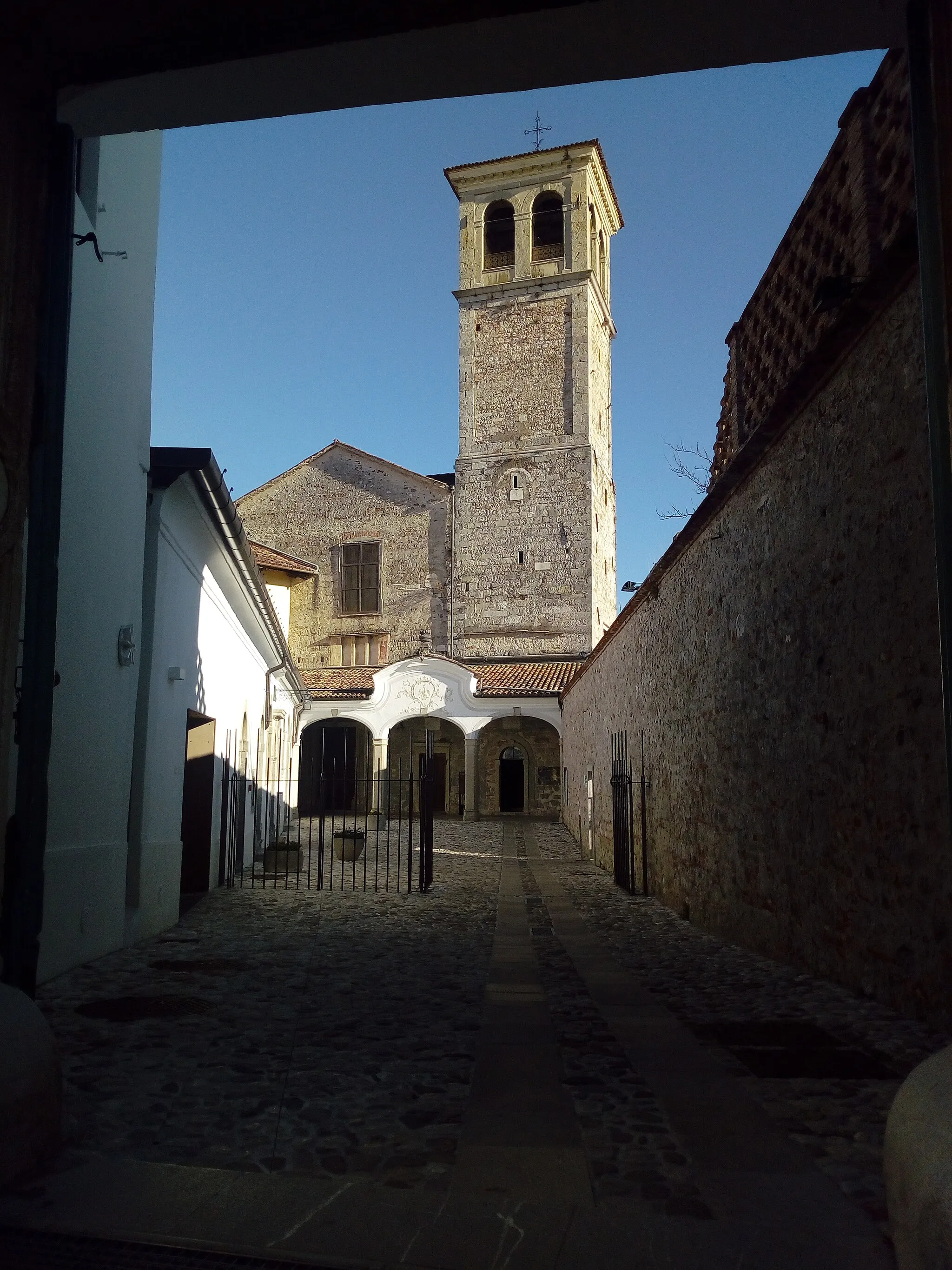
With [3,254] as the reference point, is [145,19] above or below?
above

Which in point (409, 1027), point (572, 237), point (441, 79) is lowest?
point (409, 1027)

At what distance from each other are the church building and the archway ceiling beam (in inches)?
910

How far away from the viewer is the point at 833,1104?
3363 mm

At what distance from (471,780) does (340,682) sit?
4777 millimetres

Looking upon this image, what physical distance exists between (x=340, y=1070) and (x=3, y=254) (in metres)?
3.16

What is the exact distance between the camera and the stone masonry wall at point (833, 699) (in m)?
4.38

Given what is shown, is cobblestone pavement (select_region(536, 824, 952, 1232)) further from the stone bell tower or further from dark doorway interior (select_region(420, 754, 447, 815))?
the stone bell tower

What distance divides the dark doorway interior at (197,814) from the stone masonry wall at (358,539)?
18.5 metres

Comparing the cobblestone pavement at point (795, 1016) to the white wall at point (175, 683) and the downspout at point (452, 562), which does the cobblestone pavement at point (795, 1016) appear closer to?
the white wall at point (175, 683)

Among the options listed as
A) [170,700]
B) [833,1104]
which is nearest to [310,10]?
[833,1104]

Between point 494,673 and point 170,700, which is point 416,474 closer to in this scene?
point 494,673

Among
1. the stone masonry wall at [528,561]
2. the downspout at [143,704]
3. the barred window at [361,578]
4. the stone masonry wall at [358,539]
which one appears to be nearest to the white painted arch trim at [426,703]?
the stone masonry wall at [528,561]

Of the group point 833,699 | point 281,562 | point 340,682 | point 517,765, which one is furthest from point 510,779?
point 833,699

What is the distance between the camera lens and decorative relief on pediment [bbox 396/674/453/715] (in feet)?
81.8
